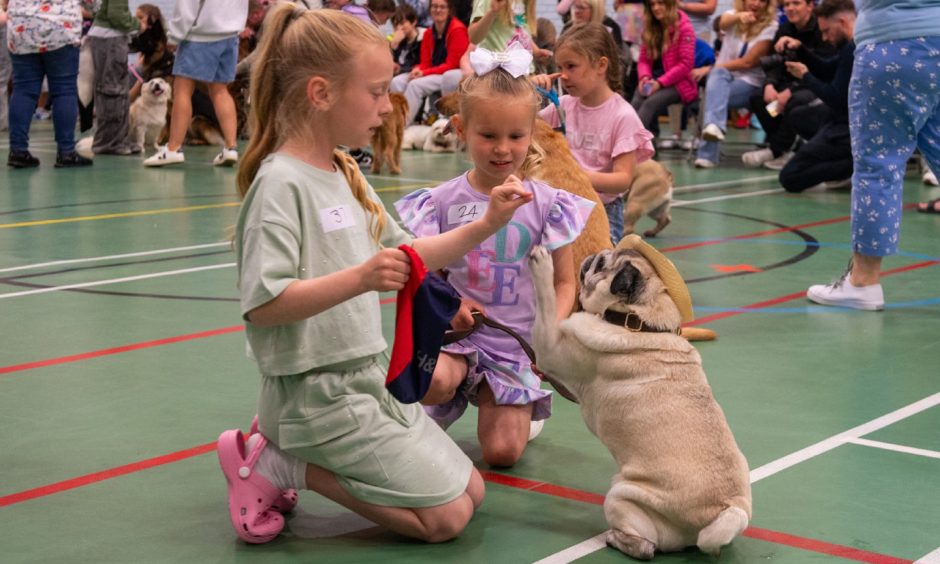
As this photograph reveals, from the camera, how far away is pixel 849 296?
232 inches

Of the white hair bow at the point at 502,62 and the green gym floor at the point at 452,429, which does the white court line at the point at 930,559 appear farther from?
the white hair bow at the point at 502,62

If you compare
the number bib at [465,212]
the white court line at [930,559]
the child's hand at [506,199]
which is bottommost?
the white court line at [930,559]

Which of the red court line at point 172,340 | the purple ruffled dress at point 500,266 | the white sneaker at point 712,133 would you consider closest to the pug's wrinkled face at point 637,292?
the purple ruffled dress at point 500,266

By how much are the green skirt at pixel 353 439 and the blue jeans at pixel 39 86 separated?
8491 millimetres

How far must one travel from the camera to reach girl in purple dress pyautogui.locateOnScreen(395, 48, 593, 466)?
3.73 metres

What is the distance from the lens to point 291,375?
123 inches

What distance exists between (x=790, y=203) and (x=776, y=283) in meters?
3.30

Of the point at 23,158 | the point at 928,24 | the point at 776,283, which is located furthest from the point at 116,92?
the point at 928,24

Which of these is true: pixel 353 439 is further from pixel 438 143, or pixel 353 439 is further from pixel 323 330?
pixel 438 143

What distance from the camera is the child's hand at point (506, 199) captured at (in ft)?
9.91

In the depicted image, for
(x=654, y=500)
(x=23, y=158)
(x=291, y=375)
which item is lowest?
(x=23, y=158)

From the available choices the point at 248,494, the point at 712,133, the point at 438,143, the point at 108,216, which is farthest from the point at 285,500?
the point at 438,143

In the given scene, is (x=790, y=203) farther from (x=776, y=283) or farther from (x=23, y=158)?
(x=23, y=158)

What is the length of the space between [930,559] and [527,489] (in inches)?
44.3
